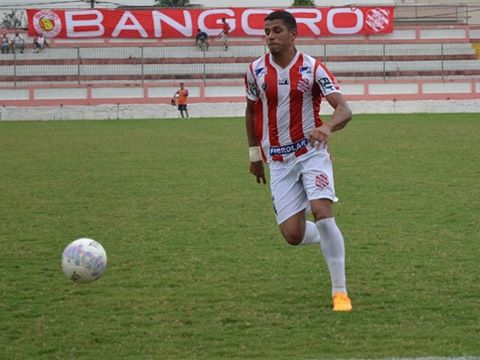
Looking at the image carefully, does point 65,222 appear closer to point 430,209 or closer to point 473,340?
point 430,209

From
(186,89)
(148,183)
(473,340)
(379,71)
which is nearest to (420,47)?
(379,71)

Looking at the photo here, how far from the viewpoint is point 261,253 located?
919cm

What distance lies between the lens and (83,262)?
666 cm

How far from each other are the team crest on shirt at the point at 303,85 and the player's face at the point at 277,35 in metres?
0.26

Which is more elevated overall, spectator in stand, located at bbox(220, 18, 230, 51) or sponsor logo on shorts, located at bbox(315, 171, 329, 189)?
spectator in stand, located at bbox(220, 18, 230, 51)

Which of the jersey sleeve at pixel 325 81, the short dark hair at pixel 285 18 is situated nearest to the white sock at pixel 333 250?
the jersey sleeve at pixel 325 81

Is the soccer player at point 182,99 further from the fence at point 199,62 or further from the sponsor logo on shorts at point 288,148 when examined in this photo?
the sponsor logo on shorts at point 288,148

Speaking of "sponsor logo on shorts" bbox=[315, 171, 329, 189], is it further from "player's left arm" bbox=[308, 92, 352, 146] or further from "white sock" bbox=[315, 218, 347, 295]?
"player's left arm" bbox=[308, 92, 352, 146]

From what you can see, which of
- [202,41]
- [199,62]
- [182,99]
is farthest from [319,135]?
[202,41]

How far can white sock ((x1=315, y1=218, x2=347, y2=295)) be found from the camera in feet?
22.3

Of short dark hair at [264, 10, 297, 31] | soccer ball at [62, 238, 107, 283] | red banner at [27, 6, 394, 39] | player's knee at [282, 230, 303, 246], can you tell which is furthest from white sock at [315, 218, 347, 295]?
red banner at [27, 6, 394, 39]

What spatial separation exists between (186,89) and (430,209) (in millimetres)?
30978

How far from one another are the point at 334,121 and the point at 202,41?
43114mm

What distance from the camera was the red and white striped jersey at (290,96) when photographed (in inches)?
268
